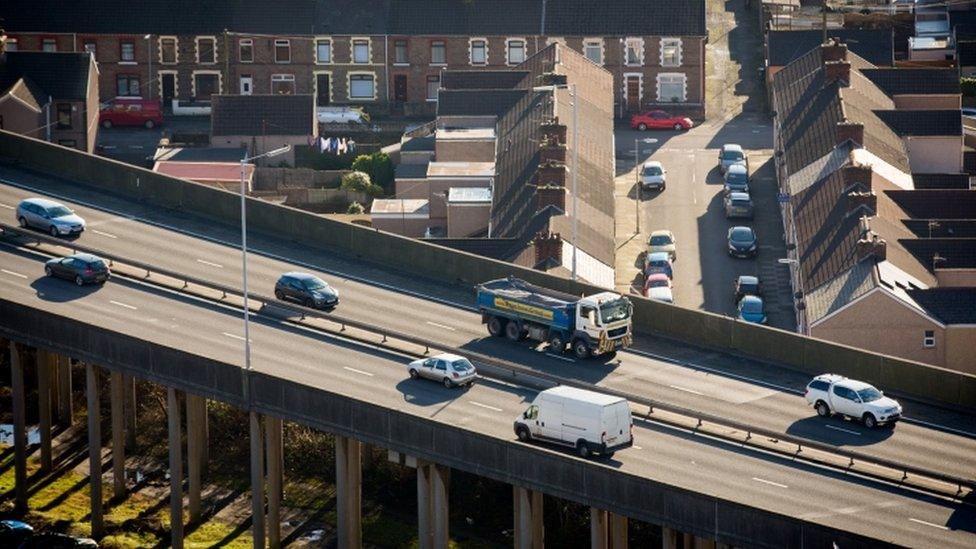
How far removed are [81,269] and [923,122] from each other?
59.2 metres

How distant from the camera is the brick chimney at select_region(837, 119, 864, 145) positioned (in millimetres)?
140000

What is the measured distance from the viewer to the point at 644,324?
107562 millimetres

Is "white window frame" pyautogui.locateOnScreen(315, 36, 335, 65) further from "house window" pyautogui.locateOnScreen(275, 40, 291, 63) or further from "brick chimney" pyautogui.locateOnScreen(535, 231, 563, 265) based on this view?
"brick chimney" pyautogui.locateOnScreen(535, 231, 563, 265)

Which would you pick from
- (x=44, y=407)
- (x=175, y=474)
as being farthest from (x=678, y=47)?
(x=175, y=474)

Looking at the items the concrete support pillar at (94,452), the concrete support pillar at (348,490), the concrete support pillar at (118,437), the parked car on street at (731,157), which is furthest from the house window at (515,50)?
the concrete support pillar at (348,490)

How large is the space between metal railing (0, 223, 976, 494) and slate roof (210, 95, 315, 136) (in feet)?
149

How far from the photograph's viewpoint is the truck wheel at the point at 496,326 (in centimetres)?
10531

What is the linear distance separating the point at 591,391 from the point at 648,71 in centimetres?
8300

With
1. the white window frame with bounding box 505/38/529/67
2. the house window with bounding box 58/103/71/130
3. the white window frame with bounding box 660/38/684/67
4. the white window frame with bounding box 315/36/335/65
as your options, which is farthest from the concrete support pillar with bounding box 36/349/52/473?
the white window frame with bounding box 660/38/684/67

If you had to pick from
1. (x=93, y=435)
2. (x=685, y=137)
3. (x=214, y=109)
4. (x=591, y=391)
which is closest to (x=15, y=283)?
(x=93, y=435)

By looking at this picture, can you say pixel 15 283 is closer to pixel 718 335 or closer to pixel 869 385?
pixel 718 335

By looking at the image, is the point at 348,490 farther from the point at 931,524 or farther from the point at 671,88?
the point at 671,88

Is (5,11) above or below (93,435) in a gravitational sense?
above

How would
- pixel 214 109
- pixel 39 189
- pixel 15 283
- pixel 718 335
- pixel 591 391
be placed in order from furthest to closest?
1. pixel 214 109
2. pixel 39 189
3. pixel 15 283
4. pixel 718 335
5. pixel 591 391
